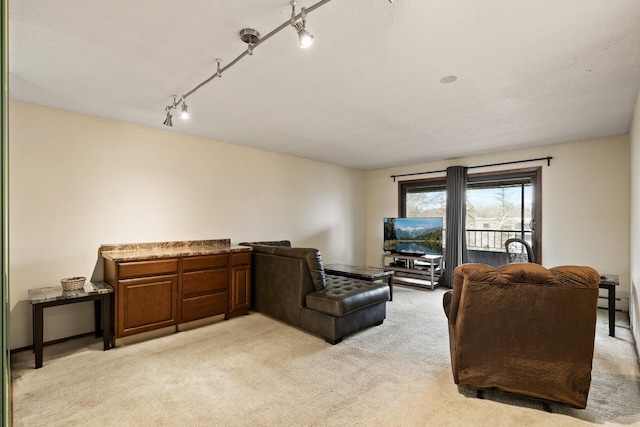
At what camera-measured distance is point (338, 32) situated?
1.99 metres

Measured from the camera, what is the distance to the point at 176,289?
3547 millimetres

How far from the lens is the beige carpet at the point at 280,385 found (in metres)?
2.03

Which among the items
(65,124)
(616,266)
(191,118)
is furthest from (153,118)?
(616,266)

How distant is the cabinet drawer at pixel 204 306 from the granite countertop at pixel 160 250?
53 cm

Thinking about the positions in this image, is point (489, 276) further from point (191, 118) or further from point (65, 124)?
point (65, 124)

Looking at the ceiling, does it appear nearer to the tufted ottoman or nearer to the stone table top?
the stone table top

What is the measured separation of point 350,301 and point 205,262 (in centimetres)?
178

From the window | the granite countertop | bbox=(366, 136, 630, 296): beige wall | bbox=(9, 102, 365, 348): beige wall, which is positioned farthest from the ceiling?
the granite countertop

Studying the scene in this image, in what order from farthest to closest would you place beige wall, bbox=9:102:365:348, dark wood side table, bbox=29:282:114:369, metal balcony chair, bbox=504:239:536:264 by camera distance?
metal balcony chair, bbox=504:239:536:264 < beige wall, bbox=9:102:365:348 < dark wood side table, bbox=29:282:114:369

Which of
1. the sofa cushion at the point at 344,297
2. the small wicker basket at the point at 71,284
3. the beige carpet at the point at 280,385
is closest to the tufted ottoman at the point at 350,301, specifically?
the sofa cushion at the point at 344,297

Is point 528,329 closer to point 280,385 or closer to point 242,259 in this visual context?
point 280,385

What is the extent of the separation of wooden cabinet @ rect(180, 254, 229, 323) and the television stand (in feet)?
9.78

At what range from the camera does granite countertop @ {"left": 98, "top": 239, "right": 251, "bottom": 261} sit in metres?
3.35

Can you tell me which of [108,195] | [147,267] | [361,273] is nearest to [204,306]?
[147,267]
